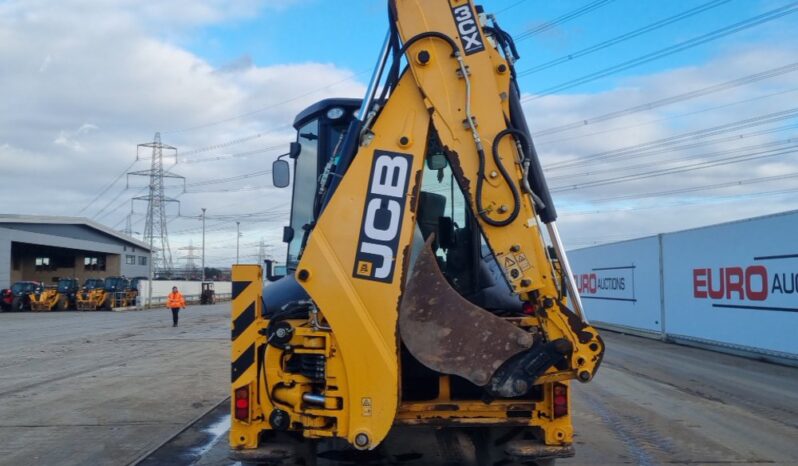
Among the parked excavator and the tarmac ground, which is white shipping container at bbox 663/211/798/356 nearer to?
the tarmac ground

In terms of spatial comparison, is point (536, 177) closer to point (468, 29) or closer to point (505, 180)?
point (505, 180)

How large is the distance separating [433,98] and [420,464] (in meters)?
3.47

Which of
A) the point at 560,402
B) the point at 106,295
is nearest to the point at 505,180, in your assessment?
the point at 560,402

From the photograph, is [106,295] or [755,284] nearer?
[755,284]

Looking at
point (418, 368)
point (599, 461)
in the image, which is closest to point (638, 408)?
point (599, 461)

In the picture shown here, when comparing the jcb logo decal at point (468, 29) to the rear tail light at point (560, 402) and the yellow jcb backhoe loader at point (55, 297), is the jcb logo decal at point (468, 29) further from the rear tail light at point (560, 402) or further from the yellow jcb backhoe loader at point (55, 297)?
the yellow jcb backhoe loader at point (55, 297)

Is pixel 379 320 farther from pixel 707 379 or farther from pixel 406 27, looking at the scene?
pixel 707 379

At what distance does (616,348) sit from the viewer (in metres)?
17.8

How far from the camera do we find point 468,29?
466cm

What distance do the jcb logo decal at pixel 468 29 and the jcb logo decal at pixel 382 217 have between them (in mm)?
A: 854

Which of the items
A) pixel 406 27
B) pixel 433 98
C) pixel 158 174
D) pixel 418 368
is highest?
pixel 158 174

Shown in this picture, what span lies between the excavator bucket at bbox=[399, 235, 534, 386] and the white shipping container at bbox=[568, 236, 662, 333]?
1629cm

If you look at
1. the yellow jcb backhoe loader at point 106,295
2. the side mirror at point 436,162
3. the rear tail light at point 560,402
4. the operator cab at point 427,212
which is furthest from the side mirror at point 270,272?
the yellow jcb backhoe loader at point 106,295

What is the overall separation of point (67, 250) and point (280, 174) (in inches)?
2457
